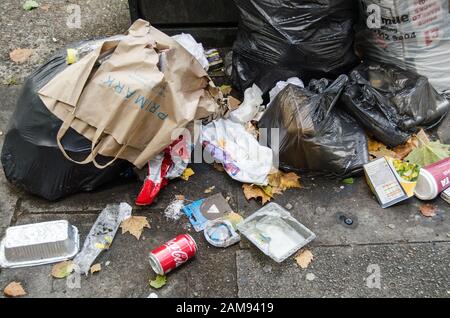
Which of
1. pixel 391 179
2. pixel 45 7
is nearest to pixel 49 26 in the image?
pixel 45 7

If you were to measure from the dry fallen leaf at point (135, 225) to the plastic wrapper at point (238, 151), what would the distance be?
0.54 meters

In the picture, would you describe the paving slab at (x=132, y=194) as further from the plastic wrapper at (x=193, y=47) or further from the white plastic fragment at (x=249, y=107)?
the plastic wrapper at (x=193, y=47)

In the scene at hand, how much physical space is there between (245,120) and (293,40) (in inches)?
21.6

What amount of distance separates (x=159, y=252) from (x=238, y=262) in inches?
15.7

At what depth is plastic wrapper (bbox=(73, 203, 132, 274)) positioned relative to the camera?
241cm

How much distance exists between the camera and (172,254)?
7.67 ft

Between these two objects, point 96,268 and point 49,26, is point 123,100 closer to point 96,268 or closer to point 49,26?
point 96,268

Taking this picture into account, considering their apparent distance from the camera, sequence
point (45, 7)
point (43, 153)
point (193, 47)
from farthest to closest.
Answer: point (45, 7)
point (193, 47)
point (43, 153)

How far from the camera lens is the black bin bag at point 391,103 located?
2873 millimetres

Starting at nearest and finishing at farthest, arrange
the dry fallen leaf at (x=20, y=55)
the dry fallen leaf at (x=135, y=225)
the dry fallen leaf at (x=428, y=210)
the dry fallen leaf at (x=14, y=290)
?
the dry fallen leaf at (x=14, y=290), the dry fallen leaf at (x=135, y=225), the dry fallen leaf at (x=428, y=210), the dry fallen leaf at (x=20, y=55)

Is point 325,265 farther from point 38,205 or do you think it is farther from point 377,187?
point 38,205

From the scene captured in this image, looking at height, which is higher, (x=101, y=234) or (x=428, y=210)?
(x=101, y=234)

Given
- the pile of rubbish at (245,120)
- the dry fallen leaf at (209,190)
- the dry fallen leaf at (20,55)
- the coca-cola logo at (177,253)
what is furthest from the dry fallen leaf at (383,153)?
the dry fallen leaf at (20,55)

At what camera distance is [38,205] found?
270cm
